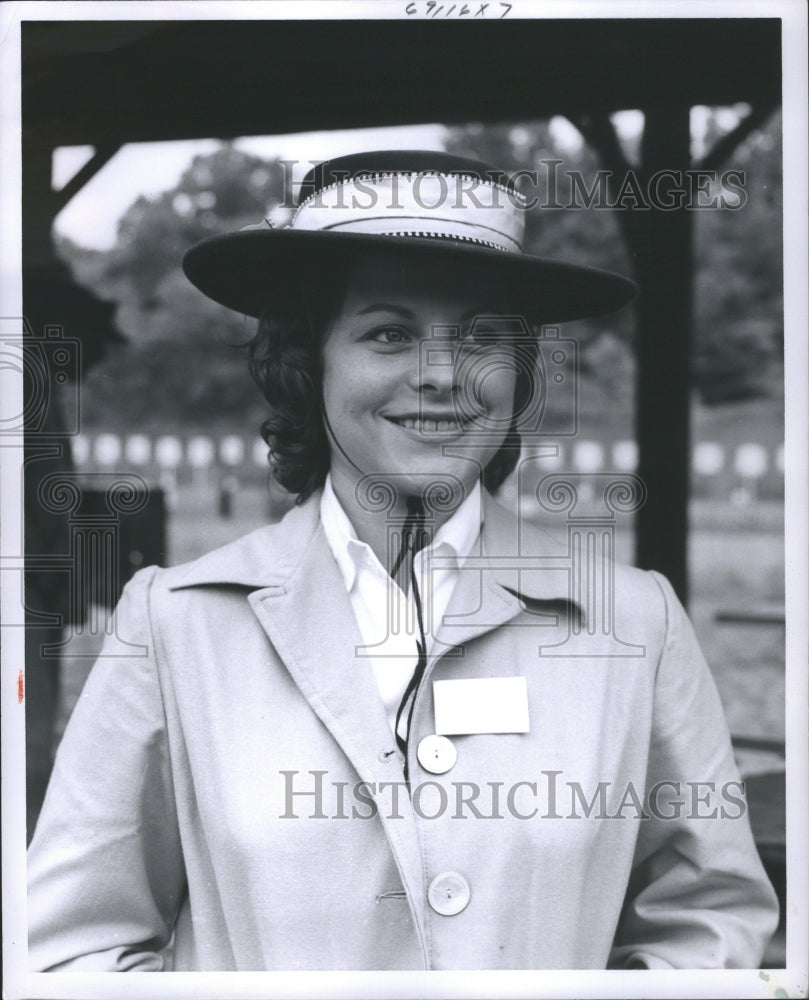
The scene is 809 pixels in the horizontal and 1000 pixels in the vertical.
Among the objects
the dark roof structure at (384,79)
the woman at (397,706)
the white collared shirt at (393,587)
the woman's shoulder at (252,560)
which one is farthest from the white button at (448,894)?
the dark roof structure at (384,79)

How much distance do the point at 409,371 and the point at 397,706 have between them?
1.93 feet

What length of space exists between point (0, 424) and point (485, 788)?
1084 millimetres

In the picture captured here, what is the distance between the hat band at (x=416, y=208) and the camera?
7.28 ft

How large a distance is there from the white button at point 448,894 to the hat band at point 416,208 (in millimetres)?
1097

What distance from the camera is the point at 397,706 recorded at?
223 centimetres

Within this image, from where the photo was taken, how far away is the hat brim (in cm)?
221

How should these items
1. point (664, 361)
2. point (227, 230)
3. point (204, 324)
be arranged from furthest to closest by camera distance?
point (664, 361) < point (204, 324) < point (227, 230)

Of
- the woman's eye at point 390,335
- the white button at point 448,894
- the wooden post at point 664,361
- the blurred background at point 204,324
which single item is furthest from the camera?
the wooden post at point 664,361

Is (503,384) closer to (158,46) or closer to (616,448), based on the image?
(616,448)

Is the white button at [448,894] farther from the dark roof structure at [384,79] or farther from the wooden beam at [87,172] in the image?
the wooden beam at [87,172]

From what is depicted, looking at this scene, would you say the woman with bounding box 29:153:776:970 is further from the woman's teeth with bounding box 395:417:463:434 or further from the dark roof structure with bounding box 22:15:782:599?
the dark roof structure with bounding box 22:15:782:599

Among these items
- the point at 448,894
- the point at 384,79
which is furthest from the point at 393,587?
the point at 384,79

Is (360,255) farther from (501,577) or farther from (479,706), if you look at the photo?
(479,706)

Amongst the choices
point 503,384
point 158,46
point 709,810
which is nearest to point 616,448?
point 503,384
